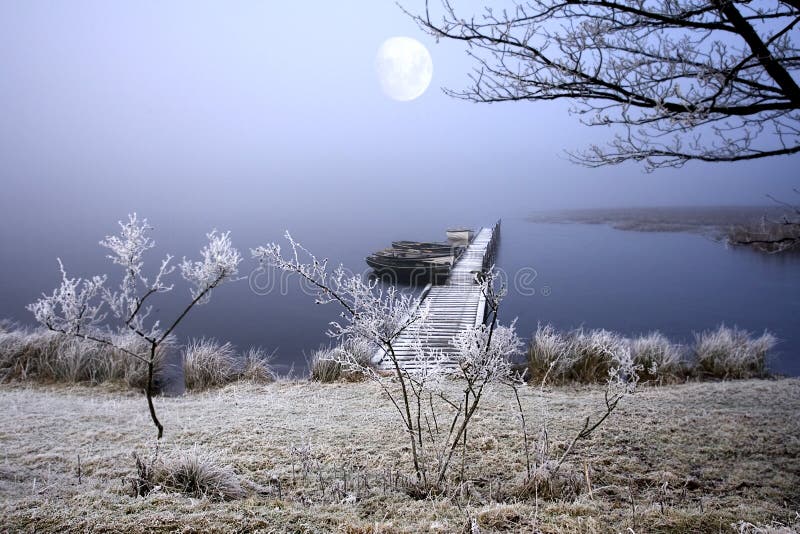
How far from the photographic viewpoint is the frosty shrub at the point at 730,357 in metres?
8.07

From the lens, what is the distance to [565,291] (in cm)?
2555

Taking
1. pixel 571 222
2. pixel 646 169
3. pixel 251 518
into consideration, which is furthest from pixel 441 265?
pixel 571 222

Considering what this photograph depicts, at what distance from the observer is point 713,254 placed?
35.2m

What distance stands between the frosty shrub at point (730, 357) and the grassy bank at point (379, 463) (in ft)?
5.91

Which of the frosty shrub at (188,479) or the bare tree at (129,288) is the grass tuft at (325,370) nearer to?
the bare tree at (129,288)

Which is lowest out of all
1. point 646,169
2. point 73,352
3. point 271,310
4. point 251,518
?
point 271,310

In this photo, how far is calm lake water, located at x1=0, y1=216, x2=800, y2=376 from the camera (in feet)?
58.5

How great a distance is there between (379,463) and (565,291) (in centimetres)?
2337

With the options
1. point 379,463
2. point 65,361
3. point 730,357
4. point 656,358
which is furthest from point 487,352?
point 65,361

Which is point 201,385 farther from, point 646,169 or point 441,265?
point 441,265

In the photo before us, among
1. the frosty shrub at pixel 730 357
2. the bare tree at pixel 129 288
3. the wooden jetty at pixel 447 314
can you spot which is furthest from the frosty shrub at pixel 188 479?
the frosty shrub at pixel 730 357

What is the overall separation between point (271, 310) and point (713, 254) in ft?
98.9

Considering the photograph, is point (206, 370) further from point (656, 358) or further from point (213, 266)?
point (656, 358)

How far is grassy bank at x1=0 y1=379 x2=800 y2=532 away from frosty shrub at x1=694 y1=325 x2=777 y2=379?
1801 millimetres
